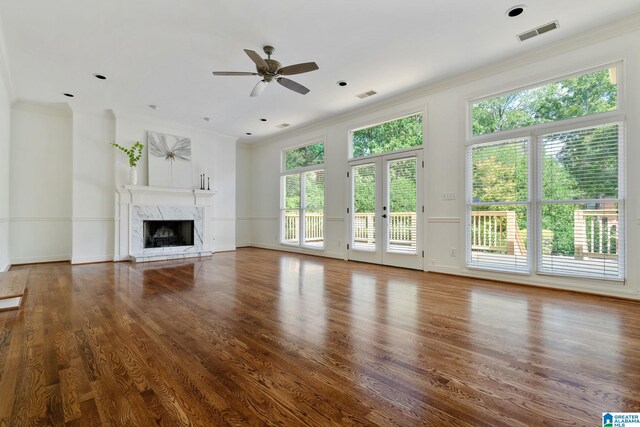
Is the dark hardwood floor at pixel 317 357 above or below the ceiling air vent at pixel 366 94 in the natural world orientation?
below

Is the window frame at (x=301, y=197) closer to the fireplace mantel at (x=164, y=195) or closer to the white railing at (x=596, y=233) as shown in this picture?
the fireplace mantel at (x=164, y=195)

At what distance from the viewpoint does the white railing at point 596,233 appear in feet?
11.3

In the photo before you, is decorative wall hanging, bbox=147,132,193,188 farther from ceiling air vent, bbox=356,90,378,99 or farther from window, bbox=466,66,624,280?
window, bbox=466,66,624,280

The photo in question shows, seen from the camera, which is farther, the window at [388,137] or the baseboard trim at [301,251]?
the baseboard trim at [301,251]

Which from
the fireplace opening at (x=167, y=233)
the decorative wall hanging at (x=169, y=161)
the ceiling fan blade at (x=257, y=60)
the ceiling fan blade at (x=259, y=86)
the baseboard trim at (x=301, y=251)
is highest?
the ceiling fan blade at (x=257, y=60)

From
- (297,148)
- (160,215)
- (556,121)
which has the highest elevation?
(297,148)

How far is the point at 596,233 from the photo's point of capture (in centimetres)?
357

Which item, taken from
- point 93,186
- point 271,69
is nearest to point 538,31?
point 271,69

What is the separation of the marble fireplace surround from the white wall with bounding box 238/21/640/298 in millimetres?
2628

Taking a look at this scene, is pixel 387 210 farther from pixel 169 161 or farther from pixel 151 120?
pixel 151 120

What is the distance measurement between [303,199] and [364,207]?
1942 millimetres

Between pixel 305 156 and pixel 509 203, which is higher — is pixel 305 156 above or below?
above

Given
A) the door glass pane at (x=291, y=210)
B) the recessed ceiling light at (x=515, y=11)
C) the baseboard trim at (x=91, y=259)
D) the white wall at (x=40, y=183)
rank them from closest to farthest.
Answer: the recessed ceiling light at (x=515, y=11)
the white wall at (x=40, y=183)
the baseboard trim at (x=91, y=259)
the door glass pane at (x=291, y=210)

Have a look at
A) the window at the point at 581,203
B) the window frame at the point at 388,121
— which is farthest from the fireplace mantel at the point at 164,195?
the window at the point at 581,203
